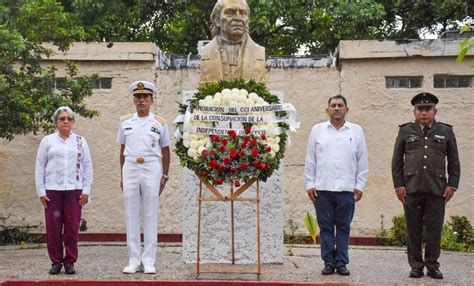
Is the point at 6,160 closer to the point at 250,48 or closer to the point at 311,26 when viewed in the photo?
the point at 250,48

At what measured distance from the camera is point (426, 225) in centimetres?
752

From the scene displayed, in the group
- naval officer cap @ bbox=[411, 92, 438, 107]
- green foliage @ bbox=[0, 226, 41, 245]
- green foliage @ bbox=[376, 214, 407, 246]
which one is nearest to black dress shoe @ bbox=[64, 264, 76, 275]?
Answer: naval officer cap @ bbox=[411, 92, 438, 107]

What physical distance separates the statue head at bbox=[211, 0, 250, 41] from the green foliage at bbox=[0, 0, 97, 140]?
3.55 m

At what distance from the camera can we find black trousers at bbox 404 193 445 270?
24.5ft

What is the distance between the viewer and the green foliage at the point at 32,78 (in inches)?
421

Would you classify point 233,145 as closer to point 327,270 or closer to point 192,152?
point 192,152

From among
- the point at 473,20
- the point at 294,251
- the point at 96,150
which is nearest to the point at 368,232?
the point at 294,251

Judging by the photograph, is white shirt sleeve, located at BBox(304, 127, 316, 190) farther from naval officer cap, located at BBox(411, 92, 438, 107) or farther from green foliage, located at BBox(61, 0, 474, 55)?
green foliage, located at BBox(61, 0, 474, 55)

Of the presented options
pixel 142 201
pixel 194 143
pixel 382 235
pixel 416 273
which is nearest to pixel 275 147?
pixel 194 143

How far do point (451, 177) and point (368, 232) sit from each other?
16.0 ft

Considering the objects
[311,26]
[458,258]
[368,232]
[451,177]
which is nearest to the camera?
[451,177]

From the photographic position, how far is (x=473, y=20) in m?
15.5

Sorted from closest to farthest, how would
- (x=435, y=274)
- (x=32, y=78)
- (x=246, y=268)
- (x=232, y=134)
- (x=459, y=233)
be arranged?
(x=232, y=134) → (x=435, y=274) → (x=246, y=268) → (x=32, y=78) → (x=459, y=233)

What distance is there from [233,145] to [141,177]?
1.03 m
